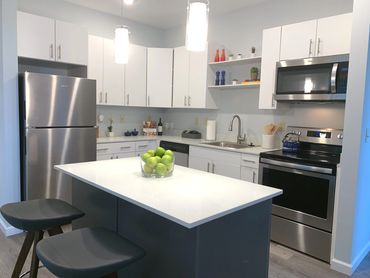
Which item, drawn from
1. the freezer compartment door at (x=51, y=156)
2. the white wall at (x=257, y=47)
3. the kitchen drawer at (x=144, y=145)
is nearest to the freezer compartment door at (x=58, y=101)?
the freezer compartment door at (x=51, y=156)

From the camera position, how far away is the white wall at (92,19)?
3648 millimetres

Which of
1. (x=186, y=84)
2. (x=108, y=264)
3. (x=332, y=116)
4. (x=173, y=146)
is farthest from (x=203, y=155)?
(x=108, y=264)

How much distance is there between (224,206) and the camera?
1.43 metres

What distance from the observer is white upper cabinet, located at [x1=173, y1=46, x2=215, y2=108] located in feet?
13.3

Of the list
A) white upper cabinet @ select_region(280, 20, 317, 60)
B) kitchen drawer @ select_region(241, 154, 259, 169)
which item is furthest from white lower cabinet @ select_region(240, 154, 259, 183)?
white upper cabinet @ select_region(280, 20, 317, 60)

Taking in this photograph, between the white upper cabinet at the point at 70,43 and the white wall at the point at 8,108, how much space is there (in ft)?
1.91

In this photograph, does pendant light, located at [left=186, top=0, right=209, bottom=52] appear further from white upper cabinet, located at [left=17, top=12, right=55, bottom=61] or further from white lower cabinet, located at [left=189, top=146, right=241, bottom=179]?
white upper cabinet, located at [left=17, top=12, right=55, bottom=61]

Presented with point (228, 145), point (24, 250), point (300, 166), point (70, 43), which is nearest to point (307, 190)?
point (300, 166)

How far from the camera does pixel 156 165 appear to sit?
6.37 feet

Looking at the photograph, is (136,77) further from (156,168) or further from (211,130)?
(156,168)

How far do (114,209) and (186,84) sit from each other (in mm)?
2708

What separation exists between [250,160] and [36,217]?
2.17 m

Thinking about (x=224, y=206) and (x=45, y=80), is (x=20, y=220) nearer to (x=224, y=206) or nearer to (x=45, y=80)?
(x=224, y=206)

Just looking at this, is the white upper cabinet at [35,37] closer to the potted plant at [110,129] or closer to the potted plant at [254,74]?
the potted plant at [110,129]
